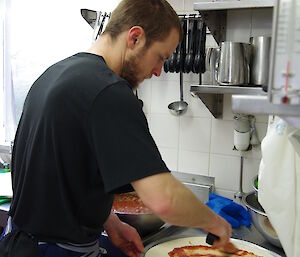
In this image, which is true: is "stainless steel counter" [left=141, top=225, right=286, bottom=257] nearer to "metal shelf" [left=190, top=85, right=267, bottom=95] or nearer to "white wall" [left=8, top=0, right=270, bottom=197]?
"white wall" [left=8, top=0, right=270, bottom=197]

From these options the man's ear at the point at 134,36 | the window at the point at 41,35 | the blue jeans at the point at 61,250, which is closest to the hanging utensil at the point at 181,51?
the window at the point at 41,35

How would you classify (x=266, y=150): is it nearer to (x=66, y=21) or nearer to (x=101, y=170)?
(x=101, y=170)

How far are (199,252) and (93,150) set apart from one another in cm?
58

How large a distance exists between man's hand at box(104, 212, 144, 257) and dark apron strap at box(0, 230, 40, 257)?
0.28 m

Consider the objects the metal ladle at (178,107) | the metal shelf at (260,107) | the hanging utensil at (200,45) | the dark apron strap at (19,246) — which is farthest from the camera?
the metal ladle at (178,107)

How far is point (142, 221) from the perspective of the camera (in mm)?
1202

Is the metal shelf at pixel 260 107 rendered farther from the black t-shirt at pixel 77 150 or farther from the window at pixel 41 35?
the window at pixel 41 35

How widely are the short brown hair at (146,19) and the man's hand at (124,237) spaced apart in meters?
0.56

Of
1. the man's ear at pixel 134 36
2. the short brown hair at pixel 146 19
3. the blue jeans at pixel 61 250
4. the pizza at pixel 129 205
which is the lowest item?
the pizza at pixel 129 205

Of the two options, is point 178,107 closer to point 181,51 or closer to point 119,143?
point 181,51

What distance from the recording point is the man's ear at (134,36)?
94 centimetres

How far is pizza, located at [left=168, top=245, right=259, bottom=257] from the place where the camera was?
114cm

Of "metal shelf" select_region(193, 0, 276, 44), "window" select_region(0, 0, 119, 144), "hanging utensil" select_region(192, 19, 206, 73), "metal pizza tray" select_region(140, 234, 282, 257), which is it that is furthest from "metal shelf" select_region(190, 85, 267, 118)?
"window" select_region(0, 0, 119, 144)

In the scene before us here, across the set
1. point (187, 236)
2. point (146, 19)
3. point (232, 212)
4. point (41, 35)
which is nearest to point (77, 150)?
point (146, 19)
